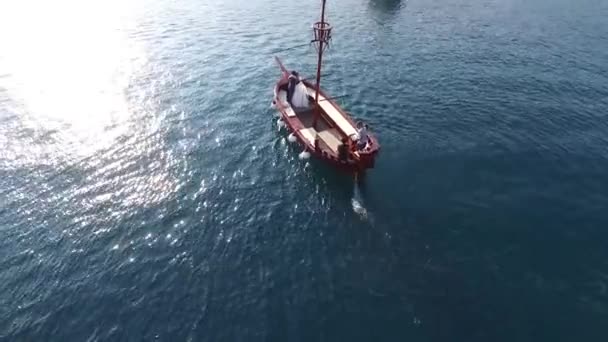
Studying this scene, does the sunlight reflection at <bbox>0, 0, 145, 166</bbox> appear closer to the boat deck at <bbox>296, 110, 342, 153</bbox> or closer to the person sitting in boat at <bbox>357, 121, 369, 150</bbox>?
the boat deck at <bbox>296, 110, 342, 153</bbox>

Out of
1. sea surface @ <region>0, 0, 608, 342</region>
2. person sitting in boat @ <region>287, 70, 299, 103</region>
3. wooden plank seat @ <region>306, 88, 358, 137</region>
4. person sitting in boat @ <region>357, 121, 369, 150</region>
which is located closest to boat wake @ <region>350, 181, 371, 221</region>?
sea surface @ <region>0, 0, 608, 342</region>

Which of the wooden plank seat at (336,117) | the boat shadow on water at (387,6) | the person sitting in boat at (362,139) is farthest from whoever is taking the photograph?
the boat shadow on water at (387,6)

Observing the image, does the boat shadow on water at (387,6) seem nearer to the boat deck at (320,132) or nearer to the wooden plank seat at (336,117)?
the wooden plank seat at (336,117)

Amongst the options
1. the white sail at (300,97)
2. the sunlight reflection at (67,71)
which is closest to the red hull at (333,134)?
the white sail at (300,97)

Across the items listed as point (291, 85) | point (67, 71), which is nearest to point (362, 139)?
point (291, 85)

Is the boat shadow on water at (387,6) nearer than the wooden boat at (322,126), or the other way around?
the wooden boat at (322,126)

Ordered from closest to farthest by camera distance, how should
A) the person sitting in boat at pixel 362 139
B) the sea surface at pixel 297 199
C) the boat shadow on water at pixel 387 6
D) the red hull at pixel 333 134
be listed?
the sea surface at pixel 297 199 < the red hull at pixel 333 134 < the person sitting in boat at pixel 362 139 < the boat shadow on water at pixel 387 6

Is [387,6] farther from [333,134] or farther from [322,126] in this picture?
[333,134]
